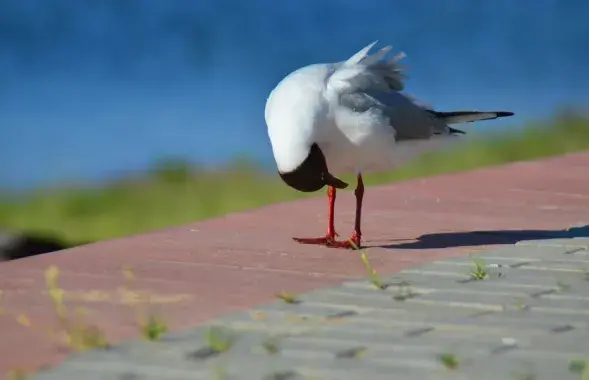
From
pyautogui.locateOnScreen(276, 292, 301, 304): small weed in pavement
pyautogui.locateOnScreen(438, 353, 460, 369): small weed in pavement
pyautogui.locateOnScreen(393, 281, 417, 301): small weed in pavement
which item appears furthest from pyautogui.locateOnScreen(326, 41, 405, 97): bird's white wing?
pyautogui.locateOnScreen(438, 353, 460, 369): small weed in pavement

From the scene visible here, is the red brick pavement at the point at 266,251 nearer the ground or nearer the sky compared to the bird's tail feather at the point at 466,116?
nearer the ground

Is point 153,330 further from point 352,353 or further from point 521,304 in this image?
point 521,304

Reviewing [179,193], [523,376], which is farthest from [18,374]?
[179,193]

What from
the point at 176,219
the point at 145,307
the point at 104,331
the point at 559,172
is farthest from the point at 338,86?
the point at 176,219

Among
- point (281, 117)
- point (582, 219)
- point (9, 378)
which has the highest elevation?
point (281, 117)

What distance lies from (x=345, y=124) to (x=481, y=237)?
862 millimetres

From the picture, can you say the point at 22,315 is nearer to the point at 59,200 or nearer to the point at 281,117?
the point at 281,117

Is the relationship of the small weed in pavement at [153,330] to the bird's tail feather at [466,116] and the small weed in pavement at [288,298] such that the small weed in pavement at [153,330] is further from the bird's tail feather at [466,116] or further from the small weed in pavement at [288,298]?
the bird's tail feather at [466,116]

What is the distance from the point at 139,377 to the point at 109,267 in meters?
1.72

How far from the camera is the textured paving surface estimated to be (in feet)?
10.8

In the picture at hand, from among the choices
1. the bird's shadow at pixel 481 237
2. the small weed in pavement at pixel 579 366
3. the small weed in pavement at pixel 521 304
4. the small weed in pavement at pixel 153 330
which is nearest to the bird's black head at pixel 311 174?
the bird's shadow at pixel 481 237

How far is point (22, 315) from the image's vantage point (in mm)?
4051

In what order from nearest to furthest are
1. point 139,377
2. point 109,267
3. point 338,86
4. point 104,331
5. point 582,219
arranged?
point 139,377 < point 104,331 < point 109,267 < point 338,86 < point 582,219

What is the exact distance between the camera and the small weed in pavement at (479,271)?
4652 millimetres
